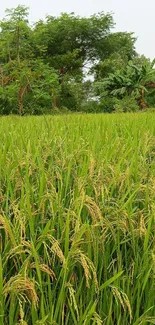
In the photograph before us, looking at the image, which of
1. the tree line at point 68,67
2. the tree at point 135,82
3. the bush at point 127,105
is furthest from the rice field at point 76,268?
the tree at point 135,82

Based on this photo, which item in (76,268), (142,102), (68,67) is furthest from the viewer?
(68,67)

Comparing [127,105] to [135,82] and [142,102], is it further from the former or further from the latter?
[135,82]

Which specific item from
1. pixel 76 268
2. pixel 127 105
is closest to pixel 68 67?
pixel 127 105

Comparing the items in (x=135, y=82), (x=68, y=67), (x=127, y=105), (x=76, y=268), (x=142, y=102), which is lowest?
(x=76, y=268)

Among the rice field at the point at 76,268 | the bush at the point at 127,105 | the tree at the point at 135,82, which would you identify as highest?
the tree at the point at 135,82

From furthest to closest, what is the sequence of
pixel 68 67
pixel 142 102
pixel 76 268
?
pixel 68 67 < pixel 142 102 < pixel 76 268

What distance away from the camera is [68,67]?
701 inches

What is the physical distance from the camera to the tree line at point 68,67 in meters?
11.6

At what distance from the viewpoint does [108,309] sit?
812mm

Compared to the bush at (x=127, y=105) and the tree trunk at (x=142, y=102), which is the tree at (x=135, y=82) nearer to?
the tree trunk at (x=142, y=102)

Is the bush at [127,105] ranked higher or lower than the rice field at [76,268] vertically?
higher

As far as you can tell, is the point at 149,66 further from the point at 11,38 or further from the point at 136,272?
the point at 136,272

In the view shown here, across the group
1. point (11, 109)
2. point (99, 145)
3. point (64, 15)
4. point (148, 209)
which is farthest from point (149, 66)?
point (148, 209)

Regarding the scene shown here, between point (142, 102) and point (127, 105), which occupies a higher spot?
point (142, 102)
